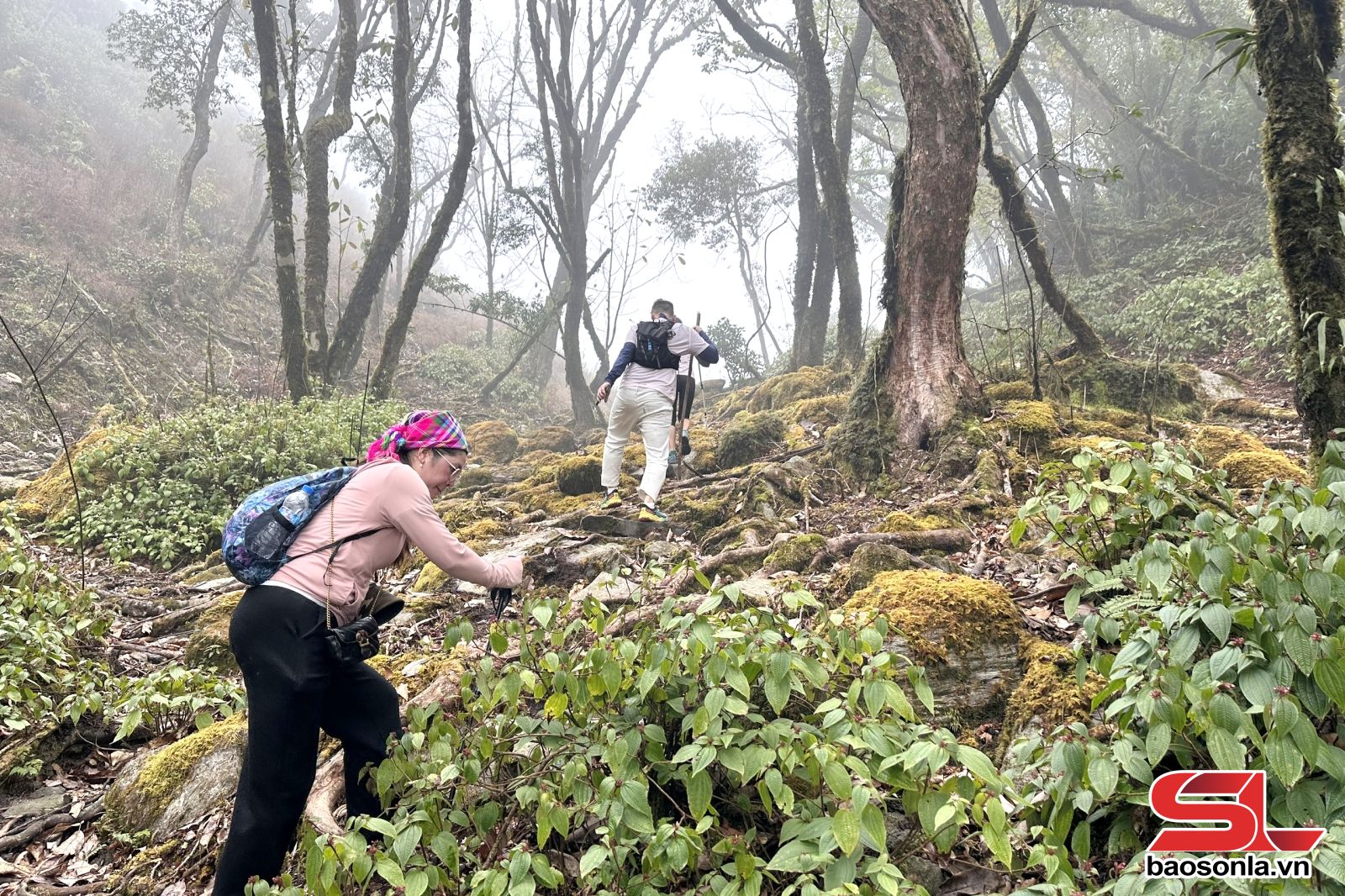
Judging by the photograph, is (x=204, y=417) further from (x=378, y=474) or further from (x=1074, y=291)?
(x=1074, y=291)

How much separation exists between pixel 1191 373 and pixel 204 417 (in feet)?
37.0

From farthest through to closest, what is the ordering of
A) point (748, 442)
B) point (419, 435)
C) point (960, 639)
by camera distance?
point (748, 442), point (960, 639), point (419, 435)

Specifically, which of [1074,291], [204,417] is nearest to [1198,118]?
[1074,291]

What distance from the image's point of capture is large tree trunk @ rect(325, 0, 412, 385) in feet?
39.0

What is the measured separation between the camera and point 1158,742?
2.06 metres

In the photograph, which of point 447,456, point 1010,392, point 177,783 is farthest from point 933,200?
point 177,783

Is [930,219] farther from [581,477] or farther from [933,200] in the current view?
[581,477]

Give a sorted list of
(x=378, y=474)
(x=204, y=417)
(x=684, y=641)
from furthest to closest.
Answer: (x=204, y=417) → (x=378, y=474) → (x=684, y=641)

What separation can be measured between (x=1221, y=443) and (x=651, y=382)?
15.4 ft

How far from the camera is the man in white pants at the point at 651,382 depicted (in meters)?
7.16

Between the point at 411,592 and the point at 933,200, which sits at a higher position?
the point at 933,200

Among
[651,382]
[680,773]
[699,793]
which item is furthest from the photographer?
[651,382]

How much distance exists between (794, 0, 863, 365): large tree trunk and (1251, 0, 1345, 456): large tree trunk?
849cm

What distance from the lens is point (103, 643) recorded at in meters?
4.96
